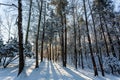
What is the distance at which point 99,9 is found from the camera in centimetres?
2183

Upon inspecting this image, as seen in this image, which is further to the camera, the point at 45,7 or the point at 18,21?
the point at 45,7

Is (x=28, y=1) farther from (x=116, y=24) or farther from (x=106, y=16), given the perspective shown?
(x=116, y=24)

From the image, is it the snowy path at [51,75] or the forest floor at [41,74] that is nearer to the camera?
the forest floor at [41,74]

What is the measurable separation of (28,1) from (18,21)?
25.7 ft

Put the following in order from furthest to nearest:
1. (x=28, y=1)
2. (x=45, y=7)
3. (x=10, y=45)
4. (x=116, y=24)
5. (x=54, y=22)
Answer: (x=54, y=22)
(x=116, y=24)
(x=45, y=7)
(x=28, y=1)
(x=10, y=45)

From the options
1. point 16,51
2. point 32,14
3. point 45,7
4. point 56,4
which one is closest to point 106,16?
point 56,4

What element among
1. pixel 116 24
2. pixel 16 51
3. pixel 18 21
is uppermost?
pixel 116 24

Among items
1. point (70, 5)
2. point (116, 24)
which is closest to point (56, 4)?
point (70, 5)

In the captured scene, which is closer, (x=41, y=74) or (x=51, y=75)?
(x=51, y=75)

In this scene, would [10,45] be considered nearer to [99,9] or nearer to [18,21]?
[18,21]

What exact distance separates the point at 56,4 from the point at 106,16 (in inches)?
293

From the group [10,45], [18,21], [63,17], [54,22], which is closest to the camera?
[18,21]

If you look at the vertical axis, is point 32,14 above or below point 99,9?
below

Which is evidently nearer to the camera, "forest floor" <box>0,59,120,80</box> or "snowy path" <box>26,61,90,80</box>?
"forest floor" <box>0,59,120,80</box>
